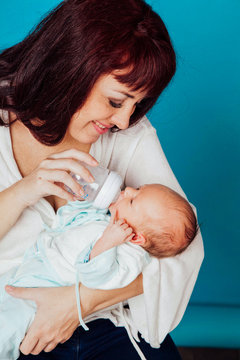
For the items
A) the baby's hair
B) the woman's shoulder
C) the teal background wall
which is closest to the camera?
the baby's hair

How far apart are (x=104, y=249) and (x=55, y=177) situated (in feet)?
0.76

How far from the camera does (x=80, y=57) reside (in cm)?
129

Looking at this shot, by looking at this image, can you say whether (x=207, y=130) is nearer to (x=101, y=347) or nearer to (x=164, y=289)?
(x=164, y=289)

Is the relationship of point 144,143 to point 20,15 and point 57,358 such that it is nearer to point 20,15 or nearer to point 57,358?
point 57,358

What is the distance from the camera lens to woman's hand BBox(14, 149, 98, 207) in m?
1.26

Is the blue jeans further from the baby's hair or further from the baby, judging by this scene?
the baby's hair

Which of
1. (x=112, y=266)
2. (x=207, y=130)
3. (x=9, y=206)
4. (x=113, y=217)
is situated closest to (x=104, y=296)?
(x=112, y=266)

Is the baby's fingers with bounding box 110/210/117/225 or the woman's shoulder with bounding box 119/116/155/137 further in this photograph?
the woman's shoulder with bounding box 119/116/155/137

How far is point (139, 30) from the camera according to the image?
1300 mm

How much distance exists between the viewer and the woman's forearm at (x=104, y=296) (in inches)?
53.1

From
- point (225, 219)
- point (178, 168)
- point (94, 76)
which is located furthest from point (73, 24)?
point (225, 219)

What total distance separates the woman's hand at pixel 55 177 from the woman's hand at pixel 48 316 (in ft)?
0.85

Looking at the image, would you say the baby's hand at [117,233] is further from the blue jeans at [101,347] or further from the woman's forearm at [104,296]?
the blue jeans at [101,347]

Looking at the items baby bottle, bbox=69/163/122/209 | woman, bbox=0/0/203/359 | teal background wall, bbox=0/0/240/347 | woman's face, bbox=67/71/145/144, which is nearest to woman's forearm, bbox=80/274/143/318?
woman, bbox=0/0/203/359
